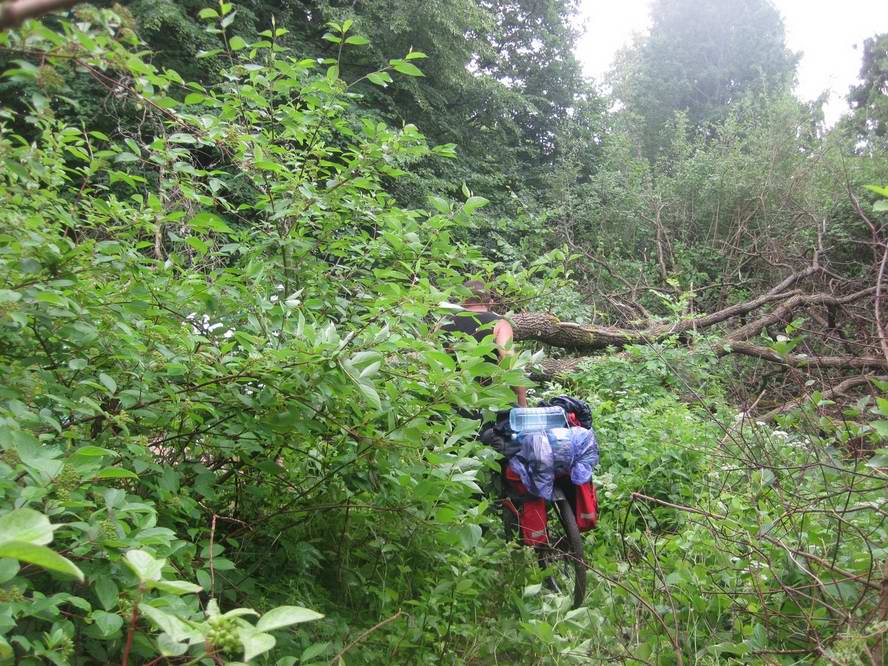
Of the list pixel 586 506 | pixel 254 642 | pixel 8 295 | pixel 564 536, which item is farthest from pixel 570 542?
pixel 254 642

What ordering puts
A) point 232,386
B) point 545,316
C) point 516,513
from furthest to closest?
1. point 545,316
2. point 516,513
3. point 232,386

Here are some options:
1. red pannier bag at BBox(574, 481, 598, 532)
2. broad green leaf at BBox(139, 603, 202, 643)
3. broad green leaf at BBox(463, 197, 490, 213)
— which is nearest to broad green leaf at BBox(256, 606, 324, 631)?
broad green leaf at BBox(139, 603, 202, 643)

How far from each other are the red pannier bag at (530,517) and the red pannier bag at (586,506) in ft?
0.86

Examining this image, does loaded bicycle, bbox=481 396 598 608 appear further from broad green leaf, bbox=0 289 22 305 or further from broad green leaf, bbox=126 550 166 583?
broad green leaf, bbox=126 550 166 583

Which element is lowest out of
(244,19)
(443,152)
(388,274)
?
(388,274)

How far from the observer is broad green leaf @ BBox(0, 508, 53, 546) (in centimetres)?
69

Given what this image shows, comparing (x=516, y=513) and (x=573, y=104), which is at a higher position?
(x=573, y=104)

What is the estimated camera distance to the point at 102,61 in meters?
1.40

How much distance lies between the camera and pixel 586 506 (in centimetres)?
384

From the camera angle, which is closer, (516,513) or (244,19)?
(516,513)

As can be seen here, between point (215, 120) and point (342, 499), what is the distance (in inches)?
56.7

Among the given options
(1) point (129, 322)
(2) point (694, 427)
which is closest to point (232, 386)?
(1) point (129, 322)

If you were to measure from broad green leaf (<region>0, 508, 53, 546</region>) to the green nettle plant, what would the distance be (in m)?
0.27

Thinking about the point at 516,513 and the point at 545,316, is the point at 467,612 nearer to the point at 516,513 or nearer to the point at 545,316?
the point at 516,513
